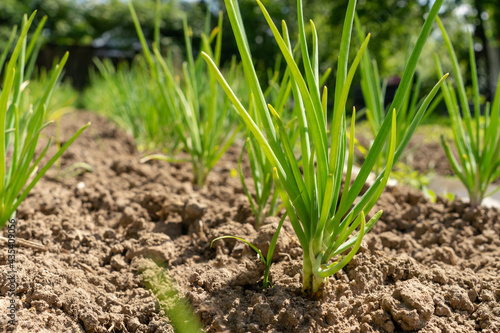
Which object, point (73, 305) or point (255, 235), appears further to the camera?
point (255, 235)

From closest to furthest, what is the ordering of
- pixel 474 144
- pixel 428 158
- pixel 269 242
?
pixel 269 242 → pixel 474 144 → pixel 428 158

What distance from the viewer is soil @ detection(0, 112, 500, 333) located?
93 centimetres

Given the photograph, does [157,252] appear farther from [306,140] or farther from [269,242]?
[306,140]

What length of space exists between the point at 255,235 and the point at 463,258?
2.16ft

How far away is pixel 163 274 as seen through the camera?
3.67 ft

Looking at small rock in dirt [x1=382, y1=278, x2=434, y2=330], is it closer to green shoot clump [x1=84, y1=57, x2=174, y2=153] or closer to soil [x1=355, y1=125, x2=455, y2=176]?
green shoot clump [x1=84, y1=57, x2=174, y2=153]

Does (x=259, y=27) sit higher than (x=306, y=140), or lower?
lower

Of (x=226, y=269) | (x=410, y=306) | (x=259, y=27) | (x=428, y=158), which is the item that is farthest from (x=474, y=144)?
(x=259, y=27)

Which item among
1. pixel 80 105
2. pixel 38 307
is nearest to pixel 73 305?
pixel 38 307

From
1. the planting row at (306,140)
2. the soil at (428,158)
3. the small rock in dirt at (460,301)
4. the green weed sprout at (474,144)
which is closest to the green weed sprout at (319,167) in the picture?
the planting row at (306,140)

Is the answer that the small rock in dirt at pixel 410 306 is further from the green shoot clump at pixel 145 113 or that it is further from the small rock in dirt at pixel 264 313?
the green shoot clump at pixel 145 113

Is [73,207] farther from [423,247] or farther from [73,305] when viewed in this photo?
[423,247]

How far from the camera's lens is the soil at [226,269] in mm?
929

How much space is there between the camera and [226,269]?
109 centimetres
